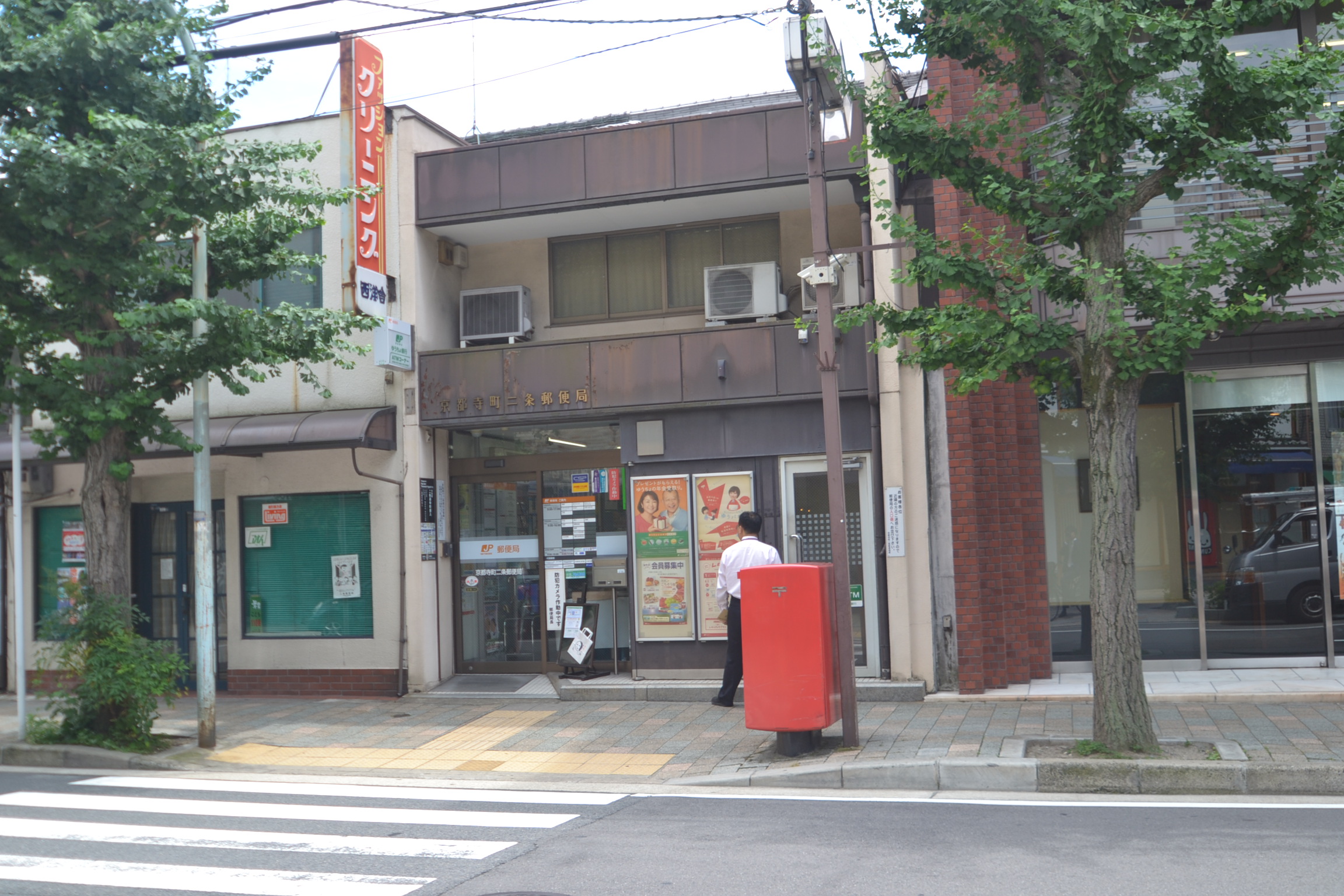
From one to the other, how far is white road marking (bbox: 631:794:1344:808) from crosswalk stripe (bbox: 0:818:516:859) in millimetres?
1803

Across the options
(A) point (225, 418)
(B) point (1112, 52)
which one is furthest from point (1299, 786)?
(A) point (225, 418)

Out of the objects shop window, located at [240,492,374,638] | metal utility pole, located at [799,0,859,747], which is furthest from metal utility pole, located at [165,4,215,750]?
metal utility pole, located at [799,0,859,747]

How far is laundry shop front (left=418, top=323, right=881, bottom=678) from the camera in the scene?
1257 centimetres

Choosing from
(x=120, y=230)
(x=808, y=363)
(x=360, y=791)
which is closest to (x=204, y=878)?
(x=360, y=791)

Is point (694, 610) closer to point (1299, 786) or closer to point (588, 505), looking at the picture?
point (588, 505)

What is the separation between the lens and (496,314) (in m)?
14.2

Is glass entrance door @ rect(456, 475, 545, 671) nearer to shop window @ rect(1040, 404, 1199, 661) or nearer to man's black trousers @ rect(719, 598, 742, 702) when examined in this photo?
man's black trousers @ rect(719, 598, 742, 702)

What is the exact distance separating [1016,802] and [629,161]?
27.5ft

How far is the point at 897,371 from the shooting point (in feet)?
39.8

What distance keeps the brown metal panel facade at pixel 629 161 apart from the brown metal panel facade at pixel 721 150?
0.16 m

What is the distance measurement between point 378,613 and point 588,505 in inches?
113

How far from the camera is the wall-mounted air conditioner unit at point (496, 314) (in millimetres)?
14094

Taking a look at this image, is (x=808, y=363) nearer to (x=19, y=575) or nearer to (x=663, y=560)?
(x=663, y=560)

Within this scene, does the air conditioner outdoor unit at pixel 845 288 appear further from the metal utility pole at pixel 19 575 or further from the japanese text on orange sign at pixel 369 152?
the metal utility pole at pixel 19 575
